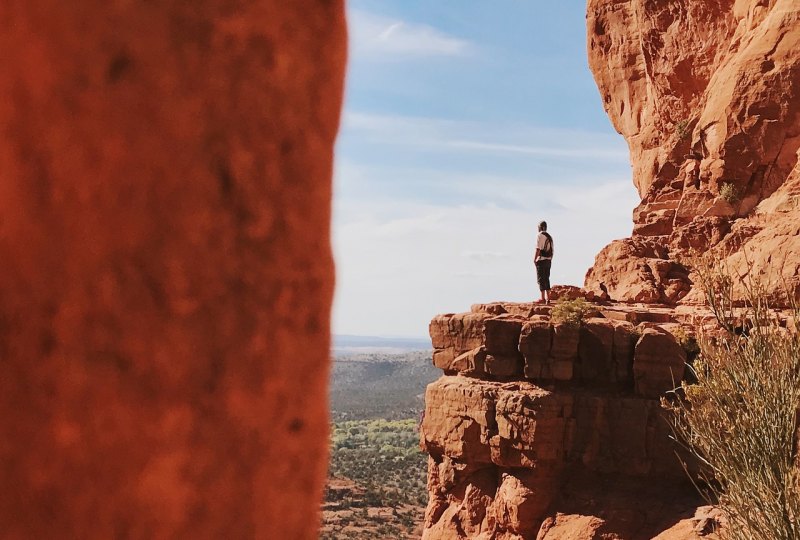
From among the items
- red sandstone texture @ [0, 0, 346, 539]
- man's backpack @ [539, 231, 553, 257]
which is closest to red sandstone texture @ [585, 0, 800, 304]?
man's backpack @ [539, 231, 553, 257]

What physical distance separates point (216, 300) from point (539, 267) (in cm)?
1657

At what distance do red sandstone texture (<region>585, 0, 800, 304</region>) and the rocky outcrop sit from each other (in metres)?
2.72

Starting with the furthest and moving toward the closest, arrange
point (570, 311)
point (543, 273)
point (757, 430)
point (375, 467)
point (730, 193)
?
1. point (375, 467)
2. point (730, 193)
3. point (543, 273)
4. point (570, 311)
5. point (757, 430)

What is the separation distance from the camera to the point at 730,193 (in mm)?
21625

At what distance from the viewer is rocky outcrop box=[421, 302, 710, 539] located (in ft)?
52.6

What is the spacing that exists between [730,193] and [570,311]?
751 cm

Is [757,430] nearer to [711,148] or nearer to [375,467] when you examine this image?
[711,148]

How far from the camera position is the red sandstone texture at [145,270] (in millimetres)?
1813

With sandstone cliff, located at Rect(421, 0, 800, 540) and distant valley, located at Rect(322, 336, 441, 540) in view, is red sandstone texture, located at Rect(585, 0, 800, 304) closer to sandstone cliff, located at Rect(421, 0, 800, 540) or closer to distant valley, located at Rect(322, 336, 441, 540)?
sandstone cliff, located at Rect(421, 0, 800, 540)

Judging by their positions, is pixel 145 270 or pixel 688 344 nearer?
pixel 145 270

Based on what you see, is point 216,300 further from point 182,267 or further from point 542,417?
point 542,417

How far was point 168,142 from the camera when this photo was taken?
6.33 ft

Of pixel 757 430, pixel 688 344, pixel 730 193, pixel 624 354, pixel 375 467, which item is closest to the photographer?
pixel 757 430

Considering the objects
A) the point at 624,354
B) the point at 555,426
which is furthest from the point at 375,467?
the point at 624,354
